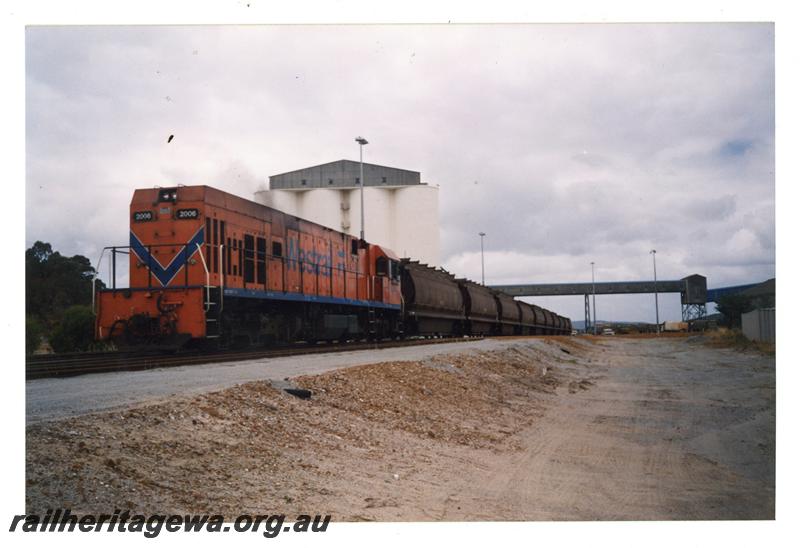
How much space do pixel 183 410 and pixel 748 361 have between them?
19.9m

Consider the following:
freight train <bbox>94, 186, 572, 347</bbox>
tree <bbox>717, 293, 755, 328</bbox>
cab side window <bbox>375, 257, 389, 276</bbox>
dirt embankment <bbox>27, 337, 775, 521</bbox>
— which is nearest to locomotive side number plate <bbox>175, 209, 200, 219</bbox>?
freight train <bbox>94, 186, 572, 347</bbox>

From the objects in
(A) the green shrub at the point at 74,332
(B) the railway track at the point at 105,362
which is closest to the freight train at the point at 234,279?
(B) the railway track at the point at 105,362

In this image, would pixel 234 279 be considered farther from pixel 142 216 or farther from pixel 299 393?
pixel 299 393

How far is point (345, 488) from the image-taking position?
623 cm

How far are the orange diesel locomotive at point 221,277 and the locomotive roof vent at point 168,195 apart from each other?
0.02m

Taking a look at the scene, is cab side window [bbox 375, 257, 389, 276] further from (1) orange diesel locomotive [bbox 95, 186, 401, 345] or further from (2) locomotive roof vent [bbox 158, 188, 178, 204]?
(2) locomotive roof vent [bbox 158, 188, 178, 204]

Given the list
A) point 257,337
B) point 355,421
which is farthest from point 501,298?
point 355,421

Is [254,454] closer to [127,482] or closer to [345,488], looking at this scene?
[345,488]

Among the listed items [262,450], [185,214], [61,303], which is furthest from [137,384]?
[61,303]

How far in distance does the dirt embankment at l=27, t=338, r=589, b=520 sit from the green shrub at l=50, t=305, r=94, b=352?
43.5 ft

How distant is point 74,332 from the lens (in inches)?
840

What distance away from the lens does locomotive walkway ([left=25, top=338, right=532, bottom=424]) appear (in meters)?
7.00

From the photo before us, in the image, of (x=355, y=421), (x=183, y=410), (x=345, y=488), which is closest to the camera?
(x=345, y=488)

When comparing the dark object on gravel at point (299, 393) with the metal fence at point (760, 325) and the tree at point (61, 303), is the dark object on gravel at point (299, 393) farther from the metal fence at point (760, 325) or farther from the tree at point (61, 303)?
the metal fence at point (760, 325)
